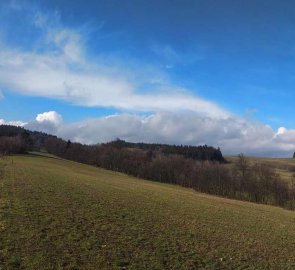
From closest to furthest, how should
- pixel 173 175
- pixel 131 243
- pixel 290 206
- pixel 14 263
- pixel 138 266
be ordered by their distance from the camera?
pixel 14 263 → pixel 138 266 → pixel 131 243 → pixel 290 206 → pixel 173 175

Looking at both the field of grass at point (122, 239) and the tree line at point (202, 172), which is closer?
the field of grass at point (122, 239)

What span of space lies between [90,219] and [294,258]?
1085 cm

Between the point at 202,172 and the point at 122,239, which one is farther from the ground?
the point at 202,172

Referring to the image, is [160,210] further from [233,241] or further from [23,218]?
[23,218]

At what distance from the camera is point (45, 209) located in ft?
76.9

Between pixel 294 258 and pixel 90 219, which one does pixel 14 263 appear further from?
pixel 294 258

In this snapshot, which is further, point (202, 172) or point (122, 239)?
point (202, 172)

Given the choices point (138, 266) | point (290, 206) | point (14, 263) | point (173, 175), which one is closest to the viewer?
point (14, 263)

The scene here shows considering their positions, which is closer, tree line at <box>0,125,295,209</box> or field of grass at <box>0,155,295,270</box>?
field of grass at <box>0,155,295,270</box>

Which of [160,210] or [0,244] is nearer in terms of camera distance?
[0,244]

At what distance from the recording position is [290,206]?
9050cm

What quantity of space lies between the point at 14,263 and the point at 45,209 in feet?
33.2

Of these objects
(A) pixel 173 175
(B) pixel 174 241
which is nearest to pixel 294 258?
(B) pixel 174 241

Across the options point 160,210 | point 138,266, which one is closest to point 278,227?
point 160,210
